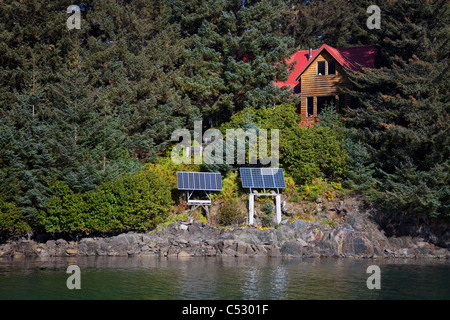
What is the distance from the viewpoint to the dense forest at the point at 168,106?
108 feet

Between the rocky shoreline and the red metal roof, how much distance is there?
1499 centimetres

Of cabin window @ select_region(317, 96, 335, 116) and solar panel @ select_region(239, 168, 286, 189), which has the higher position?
cabin window @ select_region(317, 96, 335, 116)

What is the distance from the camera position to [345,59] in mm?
43031

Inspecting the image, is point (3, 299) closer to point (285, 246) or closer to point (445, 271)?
point (285, 246)

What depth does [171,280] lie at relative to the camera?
2273cm

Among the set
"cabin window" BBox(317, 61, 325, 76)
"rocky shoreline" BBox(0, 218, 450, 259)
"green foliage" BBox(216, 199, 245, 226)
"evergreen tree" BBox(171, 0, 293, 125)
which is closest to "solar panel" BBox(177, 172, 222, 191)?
"green foliage" BBox(216, 199, 245, 226)

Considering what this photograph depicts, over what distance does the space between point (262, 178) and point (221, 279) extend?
43.4 feet

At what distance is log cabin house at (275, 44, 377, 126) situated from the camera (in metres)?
42.6

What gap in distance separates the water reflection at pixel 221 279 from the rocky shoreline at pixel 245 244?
1.64m

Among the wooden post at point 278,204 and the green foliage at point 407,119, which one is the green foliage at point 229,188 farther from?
the green foliage at point 407,119

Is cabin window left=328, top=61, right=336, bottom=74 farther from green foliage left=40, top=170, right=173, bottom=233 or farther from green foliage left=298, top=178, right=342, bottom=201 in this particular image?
green foliage left=40, top=170, right=173, bottom=233

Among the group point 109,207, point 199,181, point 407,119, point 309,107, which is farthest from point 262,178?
point 309,107
